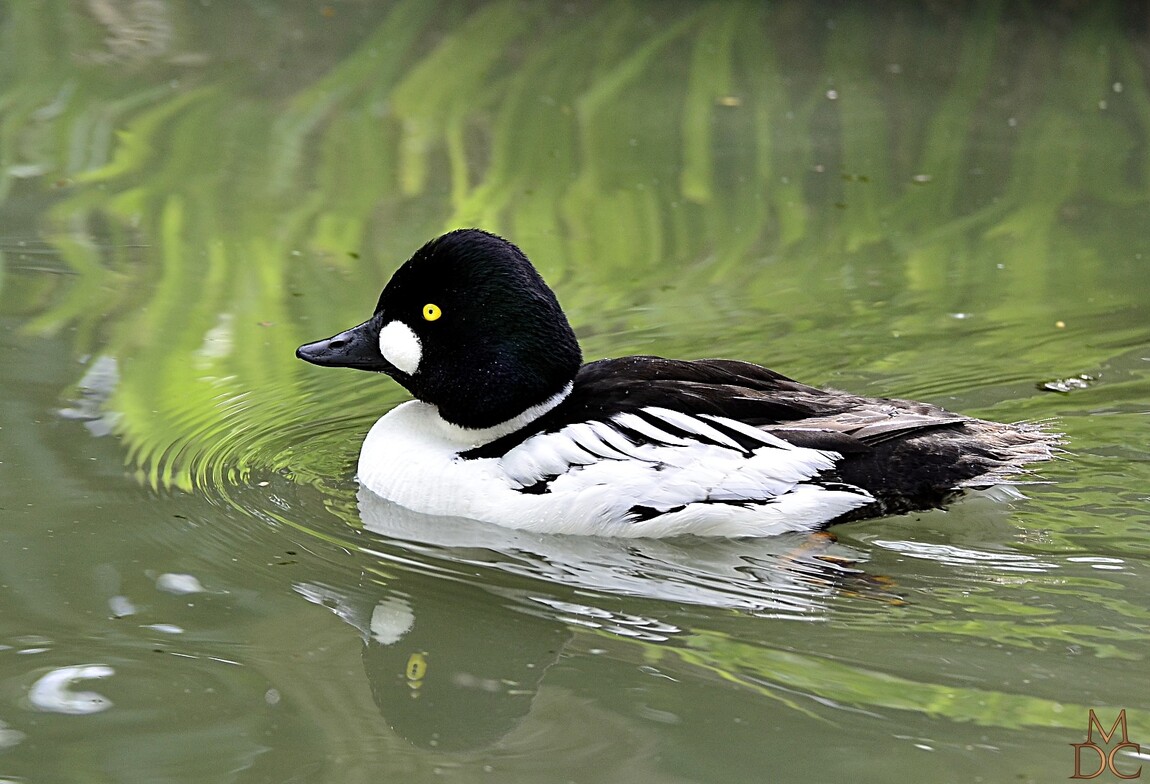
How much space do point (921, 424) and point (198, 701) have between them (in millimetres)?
2524

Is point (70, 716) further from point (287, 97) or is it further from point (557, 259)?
point (287, 97)

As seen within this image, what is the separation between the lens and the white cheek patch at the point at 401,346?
541 cm

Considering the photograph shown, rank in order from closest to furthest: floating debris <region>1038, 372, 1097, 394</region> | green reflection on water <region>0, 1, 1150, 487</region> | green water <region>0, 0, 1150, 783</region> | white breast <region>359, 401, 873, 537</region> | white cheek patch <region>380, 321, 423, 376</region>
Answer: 1. green water <region>0, 0, 1150, 783</region>
2. white breast <region>359, 401, 873, 537</region>
3. white cheek patch <region>380, 321, 423, 376</region>
4. floating debris <region>1038, 372, 1097, 394</region>
5. green reflection on water <region>0, 1, 1150, 487</region>

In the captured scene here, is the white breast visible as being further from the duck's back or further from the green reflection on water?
the green reflection on water

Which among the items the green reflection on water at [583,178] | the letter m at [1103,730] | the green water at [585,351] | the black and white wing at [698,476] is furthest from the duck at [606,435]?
the letter m at [1103,730]

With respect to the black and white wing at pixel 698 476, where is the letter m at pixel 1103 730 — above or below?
below

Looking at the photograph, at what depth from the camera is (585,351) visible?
6812 mm

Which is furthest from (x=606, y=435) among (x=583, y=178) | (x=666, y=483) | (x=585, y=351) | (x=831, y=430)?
(x=583, y=178)

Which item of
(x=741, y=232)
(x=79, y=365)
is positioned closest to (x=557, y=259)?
(x=741, y=232)

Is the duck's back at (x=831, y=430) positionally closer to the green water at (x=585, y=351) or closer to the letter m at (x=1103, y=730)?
Result: the green water at (x=585, y=351)

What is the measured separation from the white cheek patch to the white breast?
55cm

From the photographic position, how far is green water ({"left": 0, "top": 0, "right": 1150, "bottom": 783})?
13.2 ft

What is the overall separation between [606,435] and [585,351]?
1715mm

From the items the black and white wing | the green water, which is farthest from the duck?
the green water
